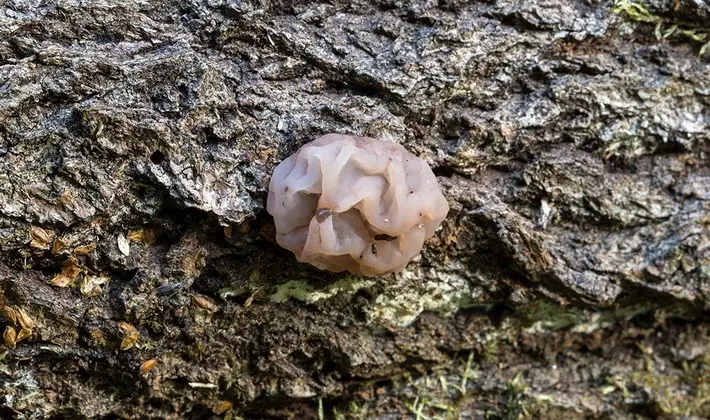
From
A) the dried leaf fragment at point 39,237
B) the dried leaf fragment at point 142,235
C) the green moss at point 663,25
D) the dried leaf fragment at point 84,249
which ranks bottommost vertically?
the dried leaf fragment at point 84,249

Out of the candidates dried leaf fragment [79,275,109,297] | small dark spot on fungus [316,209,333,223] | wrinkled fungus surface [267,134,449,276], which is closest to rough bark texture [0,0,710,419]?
dried leaf fragment [79,275,109,297]

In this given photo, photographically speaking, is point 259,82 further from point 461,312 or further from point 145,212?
point 461,312

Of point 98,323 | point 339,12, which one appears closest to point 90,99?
point 98,323

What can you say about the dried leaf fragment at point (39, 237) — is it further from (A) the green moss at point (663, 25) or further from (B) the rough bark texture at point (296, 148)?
(A) the green moss at point (663, 25)

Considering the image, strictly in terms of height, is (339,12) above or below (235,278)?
above

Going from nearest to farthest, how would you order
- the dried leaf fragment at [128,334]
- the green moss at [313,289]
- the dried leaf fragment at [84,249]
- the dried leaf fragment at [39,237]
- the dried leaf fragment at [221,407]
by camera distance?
the dried leaf fragment at [39,237], the dried leaf fragment at [84,249], the dried leaf fragment at [128,334], the green moss at [313,289], the dried leaf fragment at [221,407]

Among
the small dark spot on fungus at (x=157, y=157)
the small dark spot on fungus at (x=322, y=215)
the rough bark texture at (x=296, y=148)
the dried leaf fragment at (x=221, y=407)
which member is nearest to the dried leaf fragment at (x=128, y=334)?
the rough bark texture at (x=296, y=148)

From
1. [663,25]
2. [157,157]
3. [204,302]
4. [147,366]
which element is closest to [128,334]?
[147,366]
